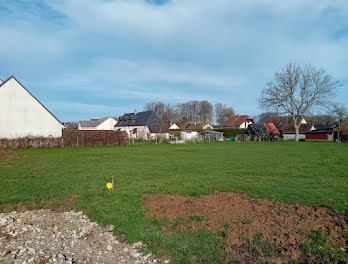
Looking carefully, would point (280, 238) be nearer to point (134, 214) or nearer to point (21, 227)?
point (134, 214)

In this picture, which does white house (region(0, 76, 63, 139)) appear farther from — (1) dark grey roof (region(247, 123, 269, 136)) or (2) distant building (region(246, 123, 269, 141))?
(1) dark grey roof (region(247, 123, 269, 136))

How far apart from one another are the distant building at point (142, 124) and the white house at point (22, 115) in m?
27.7

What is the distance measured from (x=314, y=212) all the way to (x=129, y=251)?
4.60 meters

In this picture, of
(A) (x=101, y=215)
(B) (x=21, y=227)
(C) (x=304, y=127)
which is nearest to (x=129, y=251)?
(A) (x=101, y=215)

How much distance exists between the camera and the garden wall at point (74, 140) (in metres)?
31.6

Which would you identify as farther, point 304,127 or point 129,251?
point 304,127

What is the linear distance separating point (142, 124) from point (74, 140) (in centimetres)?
3133

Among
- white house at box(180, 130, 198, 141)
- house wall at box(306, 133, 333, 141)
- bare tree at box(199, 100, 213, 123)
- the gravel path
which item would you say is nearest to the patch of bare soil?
the gravel path

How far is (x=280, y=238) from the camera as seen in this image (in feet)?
18.0

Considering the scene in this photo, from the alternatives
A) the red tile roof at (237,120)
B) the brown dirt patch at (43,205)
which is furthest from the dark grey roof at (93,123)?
the brown dirt patch at (43,205)

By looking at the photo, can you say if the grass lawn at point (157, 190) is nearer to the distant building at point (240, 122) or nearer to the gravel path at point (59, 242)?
the gravel path at point (59, 242)

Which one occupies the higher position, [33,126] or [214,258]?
[33,126]

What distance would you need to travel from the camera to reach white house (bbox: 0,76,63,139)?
33.7 metres

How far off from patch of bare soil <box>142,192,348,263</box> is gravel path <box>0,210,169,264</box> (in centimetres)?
126
